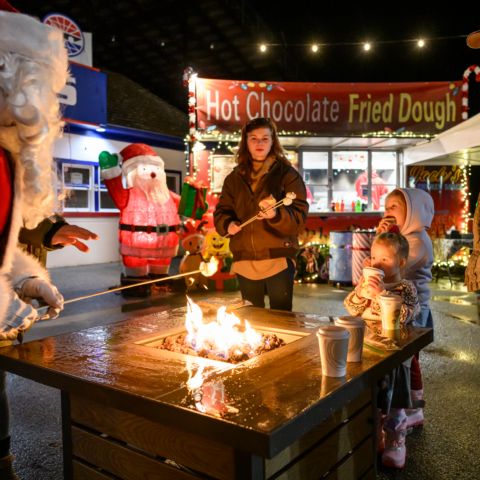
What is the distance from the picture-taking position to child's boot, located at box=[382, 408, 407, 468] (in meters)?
2.64

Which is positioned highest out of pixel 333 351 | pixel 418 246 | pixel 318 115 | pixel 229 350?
pixel 318 115

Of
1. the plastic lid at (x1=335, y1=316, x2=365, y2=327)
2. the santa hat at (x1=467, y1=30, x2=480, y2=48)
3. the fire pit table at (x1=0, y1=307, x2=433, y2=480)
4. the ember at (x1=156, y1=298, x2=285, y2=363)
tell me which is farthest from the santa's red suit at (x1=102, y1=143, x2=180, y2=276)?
the plastic lid at (x1=335, y1=316, x2=365, y2=327)

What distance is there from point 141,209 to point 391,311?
601 centimetres

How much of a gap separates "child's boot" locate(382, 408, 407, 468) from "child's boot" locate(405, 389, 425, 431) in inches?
17.1

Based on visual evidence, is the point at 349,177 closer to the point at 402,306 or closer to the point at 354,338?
the point at 402,306

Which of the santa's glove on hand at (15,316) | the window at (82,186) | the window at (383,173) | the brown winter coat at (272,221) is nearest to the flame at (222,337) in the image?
the santa's glove on hand at (15,316)

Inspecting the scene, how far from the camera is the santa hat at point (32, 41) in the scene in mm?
1840

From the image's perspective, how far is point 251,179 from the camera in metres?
3.43

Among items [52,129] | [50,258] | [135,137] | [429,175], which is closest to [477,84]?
[429,175]

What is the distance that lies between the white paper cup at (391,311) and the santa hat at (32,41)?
1728 millimetres

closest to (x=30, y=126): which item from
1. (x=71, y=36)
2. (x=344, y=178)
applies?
(x=344, y=178)

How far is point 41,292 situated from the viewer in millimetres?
2020

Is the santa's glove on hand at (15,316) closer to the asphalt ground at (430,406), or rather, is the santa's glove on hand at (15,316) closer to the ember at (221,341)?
the ember at (221,341)

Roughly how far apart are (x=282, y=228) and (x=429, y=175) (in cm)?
888
